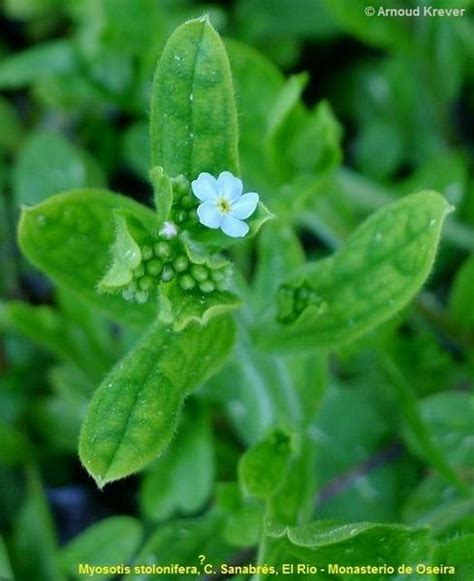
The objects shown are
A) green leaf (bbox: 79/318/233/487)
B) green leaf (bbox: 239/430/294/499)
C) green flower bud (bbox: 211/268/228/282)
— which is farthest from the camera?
green leaf (bbox: 239/430/294/499)

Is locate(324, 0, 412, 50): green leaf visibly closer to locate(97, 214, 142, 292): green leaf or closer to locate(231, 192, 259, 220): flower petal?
locate(231, 192, 259, 220): flower petal

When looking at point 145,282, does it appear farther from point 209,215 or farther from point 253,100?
point 253,100

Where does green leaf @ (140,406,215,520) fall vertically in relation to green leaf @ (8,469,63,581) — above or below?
above

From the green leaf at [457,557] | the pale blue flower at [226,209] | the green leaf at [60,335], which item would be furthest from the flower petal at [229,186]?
the green leaf at [60,335]

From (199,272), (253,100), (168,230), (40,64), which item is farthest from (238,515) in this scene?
(40,64)

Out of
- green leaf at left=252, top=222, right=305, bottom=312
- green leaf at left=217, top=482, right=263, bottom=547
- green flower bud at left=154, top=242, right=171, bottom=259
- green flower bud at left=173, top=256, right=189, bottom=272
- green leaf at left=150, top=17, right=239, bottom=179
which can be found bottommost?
green leaf at left=217, top=482, right=263, bottom=547

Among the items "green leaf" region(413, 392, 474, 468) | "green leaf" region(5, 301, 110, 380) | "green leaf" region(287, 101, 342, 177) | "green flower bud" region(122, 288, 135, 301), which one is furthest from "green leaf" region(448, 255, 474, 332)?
"green flower bud" region(122, 288, 135, 301)
